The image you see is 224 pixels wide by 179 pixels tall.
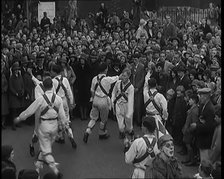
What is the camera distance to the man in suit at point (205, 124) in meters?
9.94

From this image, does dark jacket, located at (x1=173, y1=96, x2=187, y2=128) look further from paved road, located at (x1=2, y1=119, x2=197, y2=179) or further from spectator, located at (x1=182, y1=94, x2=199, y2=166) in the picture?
paved road, located at (x1=2, y1=119, x2=197, y2=179)

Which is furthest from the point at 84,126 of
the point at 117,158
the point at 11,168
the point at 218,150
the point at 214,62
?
the point at 11,168

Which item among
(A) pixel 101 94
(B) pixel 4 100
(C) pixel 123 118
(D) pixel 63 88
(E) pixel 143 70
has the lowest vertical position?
(C) pixel 123 118

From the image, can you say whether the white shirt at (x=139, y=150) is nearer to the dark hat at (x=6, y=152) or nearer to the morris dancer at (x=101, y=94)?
the dark hat at (x=6, y=152)

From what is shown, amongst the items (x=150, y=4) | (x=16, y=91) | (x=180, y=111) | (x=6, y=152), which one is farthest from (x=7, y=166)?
(x=150, y=4)

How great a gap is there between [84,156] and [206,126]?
299 centimetres

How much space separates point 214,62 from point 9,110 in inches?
204

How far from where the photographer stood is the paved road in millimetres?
10852

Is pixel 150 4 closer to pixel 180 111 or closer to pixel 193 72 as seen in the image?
pixel 193 72

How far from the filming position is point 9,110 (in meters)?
13.9

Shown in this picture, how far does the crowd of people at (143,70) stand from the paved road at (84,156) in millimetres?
787

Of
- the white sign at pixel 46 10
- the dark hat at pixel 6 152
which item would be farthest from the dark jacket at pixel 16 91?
the white sign at pixel 46 10

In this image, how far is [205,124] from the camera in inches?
391

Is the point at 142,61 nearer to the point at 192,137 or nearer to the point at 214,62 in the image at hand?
the point at 214,62
